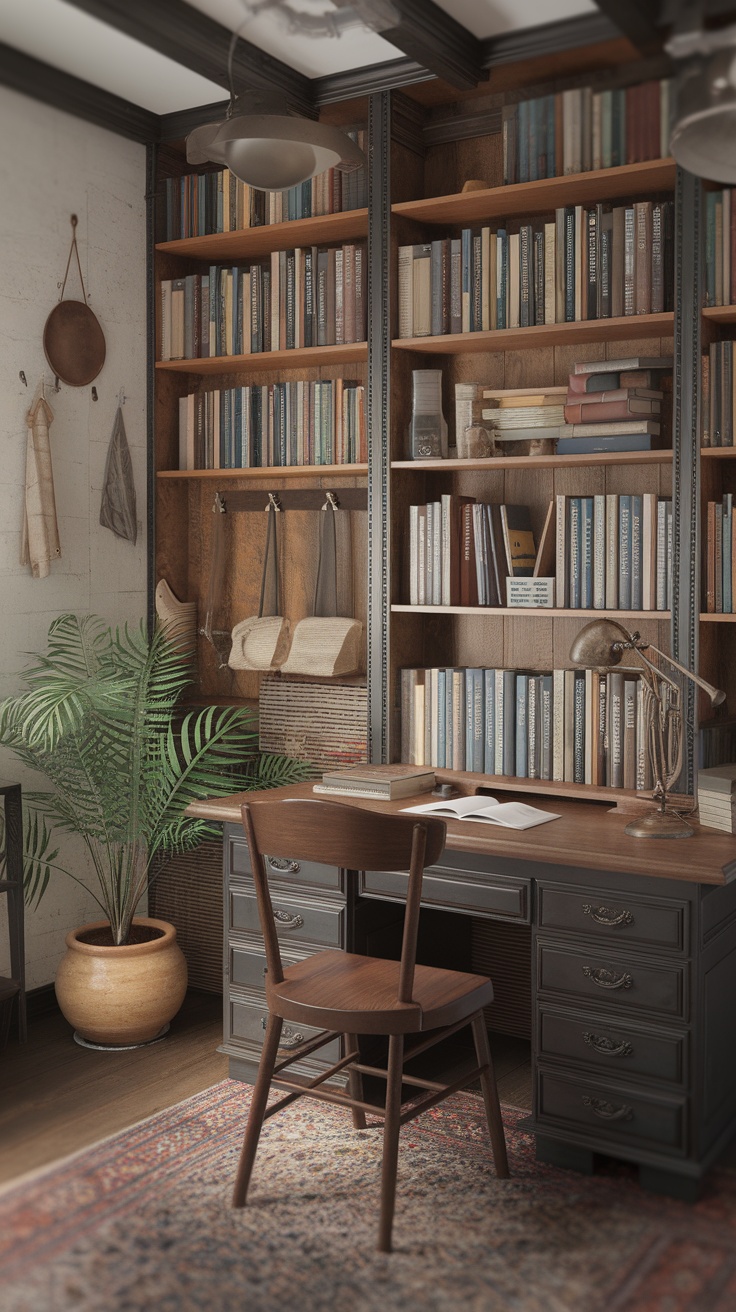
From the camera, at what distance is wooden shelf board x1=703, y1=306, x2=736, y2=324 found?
263 centimetres

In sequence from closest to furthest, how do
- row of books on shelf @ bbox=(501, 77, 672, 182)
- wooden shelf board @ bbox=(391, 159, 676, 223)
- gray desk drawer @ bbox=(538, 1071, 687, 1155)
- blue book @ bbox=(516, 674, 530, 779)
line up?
row of books on shelf @ bbox=(501, 77, 672, 182) → gray desk drawer @ bbox=(538, 1071, 687, 1155) → wooden shelf board @ bbox=(391, 159, 676, 223) → blue book @ bbox=(516, 674, 530, 779)

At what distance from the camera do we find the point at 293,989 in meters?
2.30

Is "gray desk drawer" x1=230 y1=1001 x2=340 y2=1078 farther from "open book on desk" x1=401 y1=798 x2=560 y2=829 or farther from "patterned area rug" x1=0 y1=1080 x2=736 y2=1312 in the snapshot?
"open book on desk" x1=401 y1=798 x2=560 y2=829

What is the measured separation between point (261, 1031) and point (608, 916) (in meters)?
0.94

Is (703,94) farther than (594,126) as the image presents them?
No

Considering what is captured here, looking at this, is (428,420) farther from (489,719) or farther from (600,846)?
(600,846)

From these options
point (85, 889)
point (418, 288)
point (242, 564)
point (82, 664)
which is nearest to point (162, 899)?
point (85, 889)

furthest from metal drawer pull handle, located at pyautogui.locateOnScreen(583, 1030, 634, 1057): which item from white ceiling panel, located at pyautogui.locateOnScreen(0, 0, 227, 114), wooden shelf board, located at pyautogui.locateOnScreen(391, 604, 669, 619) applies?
white ceiling panel, located at pyautogui.locateOnScreen(0, 0, 227, 114)

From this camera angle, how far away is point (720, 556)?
2707 mm

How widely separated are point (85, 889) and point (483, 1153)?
4.68 ft

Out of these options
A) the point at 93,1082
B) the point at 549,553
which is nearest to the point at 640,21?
the point at 549,553

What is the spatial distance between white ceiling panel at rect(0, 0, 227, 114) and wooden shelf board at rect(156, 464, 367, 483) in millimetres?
Answer: 1021

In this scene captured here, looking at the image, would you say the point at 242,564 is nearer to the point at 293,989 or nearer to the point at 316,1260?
the point at 293,989

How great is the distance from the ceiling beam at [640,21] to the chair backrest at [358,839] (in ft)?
4.06
